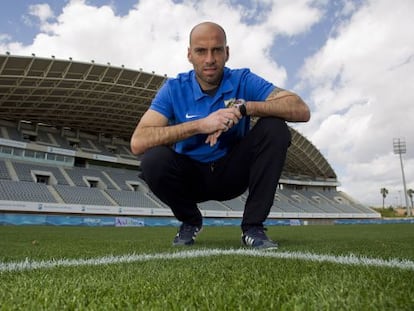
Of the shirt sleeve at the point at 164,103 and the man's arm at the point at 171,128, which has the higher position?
the shirt sleeve at the point at 164,103

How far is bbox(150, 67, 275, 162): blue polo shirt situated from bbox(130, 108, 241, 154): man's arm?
11 cm

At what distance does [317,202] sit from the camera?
1604 inches

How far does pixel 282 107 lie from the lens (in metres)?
2.80

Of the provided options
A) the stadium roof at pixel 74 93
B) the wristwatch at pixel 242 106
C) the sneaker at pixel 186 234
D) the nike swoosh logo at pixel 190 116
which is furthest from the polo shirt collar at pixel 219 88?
the stadium roof at pixel 74 93

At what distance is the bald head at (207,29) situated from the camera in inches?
106

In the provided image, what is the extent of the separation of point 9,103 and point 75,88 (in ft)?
19.1

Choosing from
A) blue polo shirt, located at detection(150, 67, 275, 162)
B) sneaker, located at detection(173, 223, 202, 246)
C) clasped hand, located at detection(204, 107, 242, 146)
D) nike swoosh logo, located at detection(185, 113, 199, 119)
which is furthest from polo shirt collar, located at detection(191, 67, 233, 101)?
sneaker, located at detection(173, 223, 202, 246)

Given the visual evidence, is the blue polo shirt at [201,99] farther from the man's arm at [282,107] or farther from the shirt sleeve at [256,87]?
the man's arm at [282,107]

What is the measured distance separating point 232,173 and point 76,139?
30290 millimetres

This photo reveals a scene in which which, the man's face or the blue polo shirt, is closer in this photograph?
the man's face

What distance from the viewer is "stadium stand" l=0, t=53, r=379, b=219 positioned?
21500 mm

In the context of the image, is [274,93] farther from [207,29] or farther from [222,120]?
[207,29]

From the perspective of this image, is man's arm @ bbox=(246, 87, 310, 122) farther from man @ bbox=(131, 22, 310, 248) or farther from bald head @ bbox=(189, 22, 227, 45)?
bald head @ bbox=(189, 22, 227, 45)

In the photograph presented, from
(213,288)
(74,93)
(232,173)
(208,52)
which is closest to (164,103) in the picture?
(208,52)
